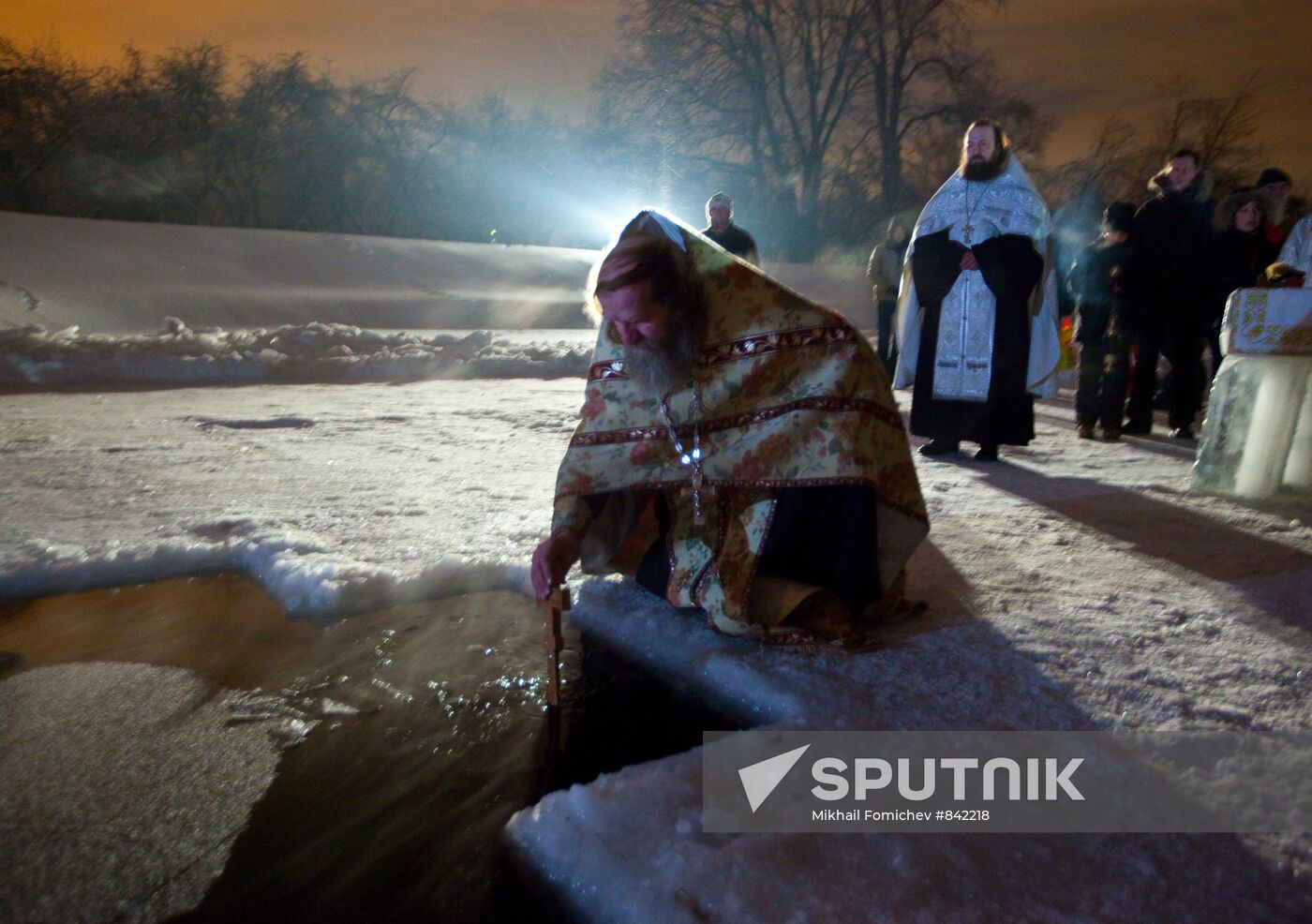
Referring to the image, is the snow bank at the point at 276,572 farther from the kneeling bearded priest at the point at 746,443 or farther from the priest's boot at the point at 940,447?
the priest's boot at the point at 940,447

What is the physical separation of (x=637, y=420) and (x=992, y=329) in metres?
3.02

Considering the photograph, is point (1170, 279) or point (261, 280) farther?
point (261, 280)

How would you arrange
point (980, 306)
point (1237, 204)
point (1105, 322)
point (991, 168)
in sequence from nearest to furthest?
point (991, 168)
point (980, 306)
point (1237, 204)
point (1105, 322)

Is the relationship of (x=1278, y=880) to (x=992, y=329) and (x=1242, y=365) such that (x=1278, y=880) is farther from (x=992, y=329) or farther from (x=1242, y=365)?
(x=992, y=329)

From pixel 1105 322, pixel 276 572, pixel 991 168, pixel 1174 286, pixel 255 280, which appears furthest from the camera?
pixel 255 280

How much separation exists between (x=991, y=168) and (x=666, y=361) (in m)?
3.11

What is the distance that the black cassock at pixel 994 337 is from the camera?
4.58 meters

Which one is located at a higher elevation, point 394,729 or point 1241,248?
point 1241,248

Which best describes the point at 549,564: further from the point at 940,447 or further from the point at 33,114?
the point at 33,114

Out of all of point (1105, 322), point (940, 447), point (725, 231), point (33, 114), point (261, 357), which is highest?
point (33, 114)

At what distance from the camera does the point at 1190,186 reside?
5727 mm

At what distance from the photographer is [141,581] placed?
2904 millimetres

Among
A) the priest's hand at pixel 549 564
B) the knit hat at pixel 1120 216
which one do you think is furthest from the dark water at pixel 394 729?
the knit hat at pixel 1120 216

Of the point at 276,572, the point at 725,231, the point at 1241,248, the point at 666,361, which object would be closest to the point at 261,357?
the point at 725,231
